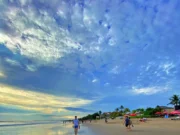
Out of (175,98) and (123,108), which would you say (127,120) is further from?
(123,108)

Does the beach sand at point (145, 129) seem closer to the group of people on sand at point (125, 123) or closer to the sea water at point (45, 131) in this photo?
the group of people on sand at point (125, 123)

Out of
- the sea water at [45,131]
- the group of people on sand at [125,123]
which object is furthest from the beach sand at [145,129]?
the sea water at [45,131]

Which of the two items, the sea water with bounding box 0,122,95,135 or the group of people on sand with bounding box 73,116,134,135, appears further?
the sea water with bounding box 0,122,95,135

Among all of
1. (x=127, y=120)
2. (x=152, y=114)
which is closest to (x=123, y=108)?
(x=152, y=114)

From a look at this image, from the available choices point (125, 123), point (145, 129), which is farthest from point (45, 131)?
point (145, 129)

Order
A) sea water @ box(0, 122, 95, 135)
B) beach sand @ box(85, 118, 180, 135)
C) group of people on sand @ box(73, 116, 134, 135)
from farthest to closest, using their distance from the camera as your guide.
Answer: sea water @ box(0, 122, 95, 135) → beach sand @ box(85, 118, 180, 135) → group of people on sand @ box(73, 116, 134, 135)

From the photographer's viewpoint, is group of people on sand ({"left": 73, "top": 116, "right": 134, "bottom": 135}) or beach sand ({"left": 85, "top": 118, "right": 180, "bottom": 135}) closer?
group of people on sand ({"left": 73, "top": 116, "right": 134, "bottom": 135})

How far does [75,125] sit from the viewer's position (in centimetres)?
2036

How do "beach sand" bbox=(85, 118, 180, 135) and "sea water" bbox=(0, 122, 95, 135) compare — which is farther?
"sea water" bbox=(0, 122, 95, 135)

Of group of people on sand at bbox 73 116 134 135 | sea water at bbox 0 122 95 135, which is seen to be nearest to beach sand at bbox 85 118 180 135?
group of people on sand at bbox 73 116 134 135

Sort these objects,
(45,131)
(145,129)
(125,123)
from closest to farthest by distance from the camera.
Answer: (145,129), (125,123), (45,131)

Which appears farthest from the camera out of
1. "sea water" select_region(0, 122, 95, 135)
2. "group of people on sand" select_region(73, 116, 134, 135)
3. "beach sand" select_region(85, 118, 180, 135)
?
"sea water" select_region(0, 122, 95, 135)

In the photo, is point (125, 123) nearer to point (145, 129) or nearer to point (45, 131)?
point (145, 129)

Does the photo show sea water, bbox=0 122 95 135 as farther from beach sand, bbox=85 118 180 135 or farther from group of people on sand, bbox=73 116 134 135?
group of people on sand, bbox=73 116 134 135
